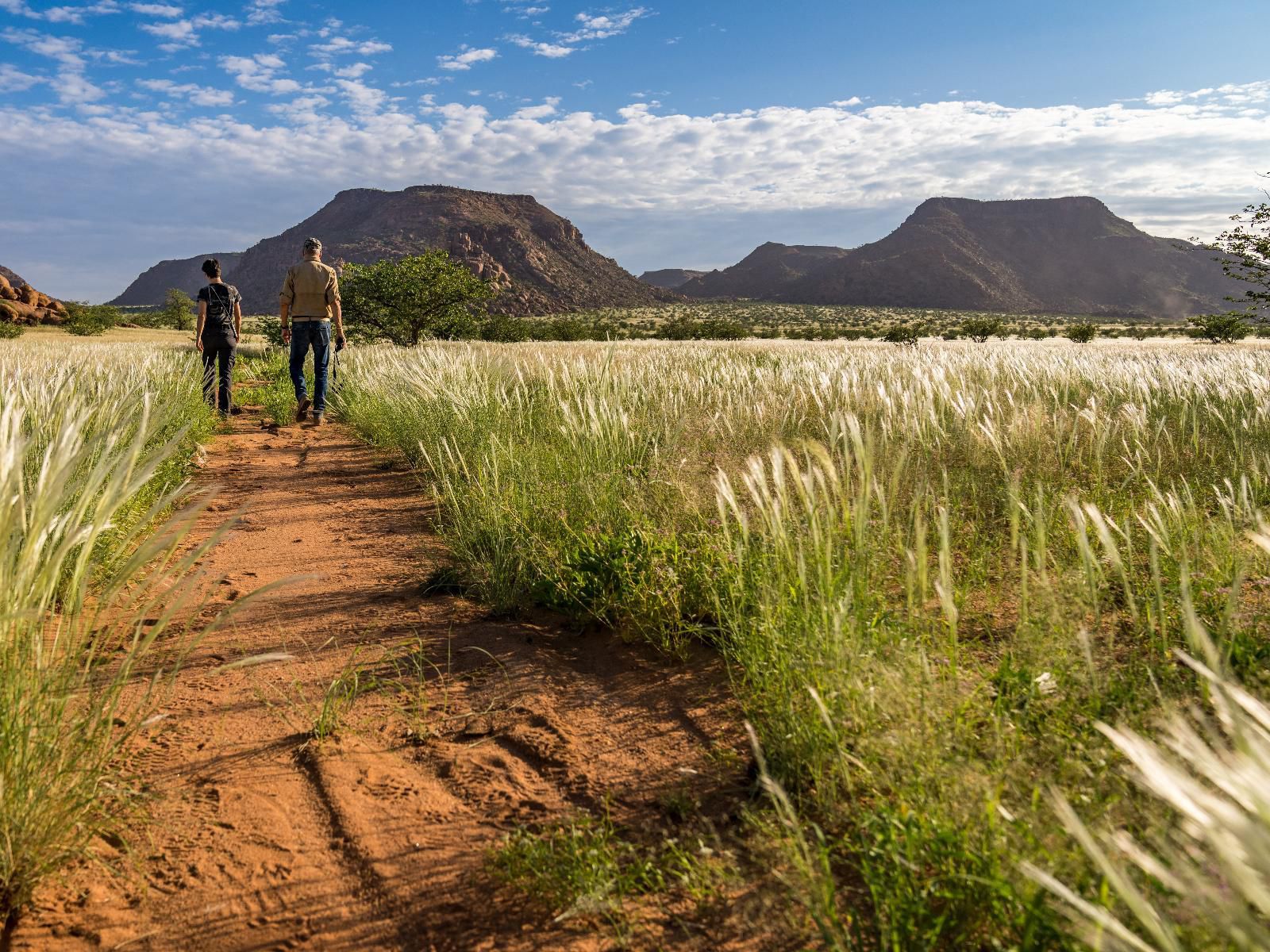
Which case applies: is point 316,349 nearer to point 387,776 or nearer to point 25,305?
point 387,776

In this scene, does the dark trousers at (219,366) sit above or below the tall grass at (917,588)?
above

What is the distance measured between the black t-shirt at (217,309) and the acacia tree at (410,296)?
12621mm

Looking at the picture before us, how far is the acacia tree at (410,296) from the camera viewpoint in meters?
22.6

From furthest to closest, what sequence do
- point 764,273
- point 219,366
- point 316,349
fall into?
point 764,273
point 219,366
point 316,349

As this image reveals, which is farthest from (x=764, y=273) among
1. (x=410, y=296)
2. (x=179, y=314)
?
(x=410, y=296)

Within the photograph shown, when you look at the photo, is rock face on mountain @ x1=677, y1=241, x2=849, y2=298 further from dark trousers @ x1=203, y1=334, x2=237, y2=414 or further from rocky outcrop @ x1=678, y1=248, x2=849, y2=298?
dark trousers @ x1=203, y1=334, x2=237, y2=414

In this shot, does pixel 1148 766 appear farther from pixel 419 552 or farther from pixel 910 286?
pixel 910 286

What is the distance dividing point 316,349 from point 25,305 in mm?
44365

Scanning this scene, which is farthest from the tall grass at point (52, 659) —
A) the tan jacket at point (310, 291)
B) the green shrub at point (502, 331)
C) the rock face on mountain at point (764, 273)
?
the rock face on mountain at point (764, 273)

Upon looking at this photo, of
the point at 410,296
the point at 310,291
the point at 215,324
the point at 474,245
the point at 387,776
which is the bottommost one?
the point at 387,776

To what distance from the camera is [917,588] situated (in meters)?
2.52

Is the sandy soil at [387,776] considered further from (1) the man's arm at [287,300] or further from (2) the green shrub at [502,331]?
(2) the green shrub at [502,331]

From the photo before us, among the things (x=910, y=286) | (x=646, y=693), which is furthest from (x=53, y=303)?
(x=910, y=286)

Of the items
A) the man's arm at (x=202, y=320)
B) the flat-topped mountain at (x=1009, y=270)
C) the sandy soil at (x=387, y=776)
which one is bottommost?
the sandy soil at (x=387, y=776)
